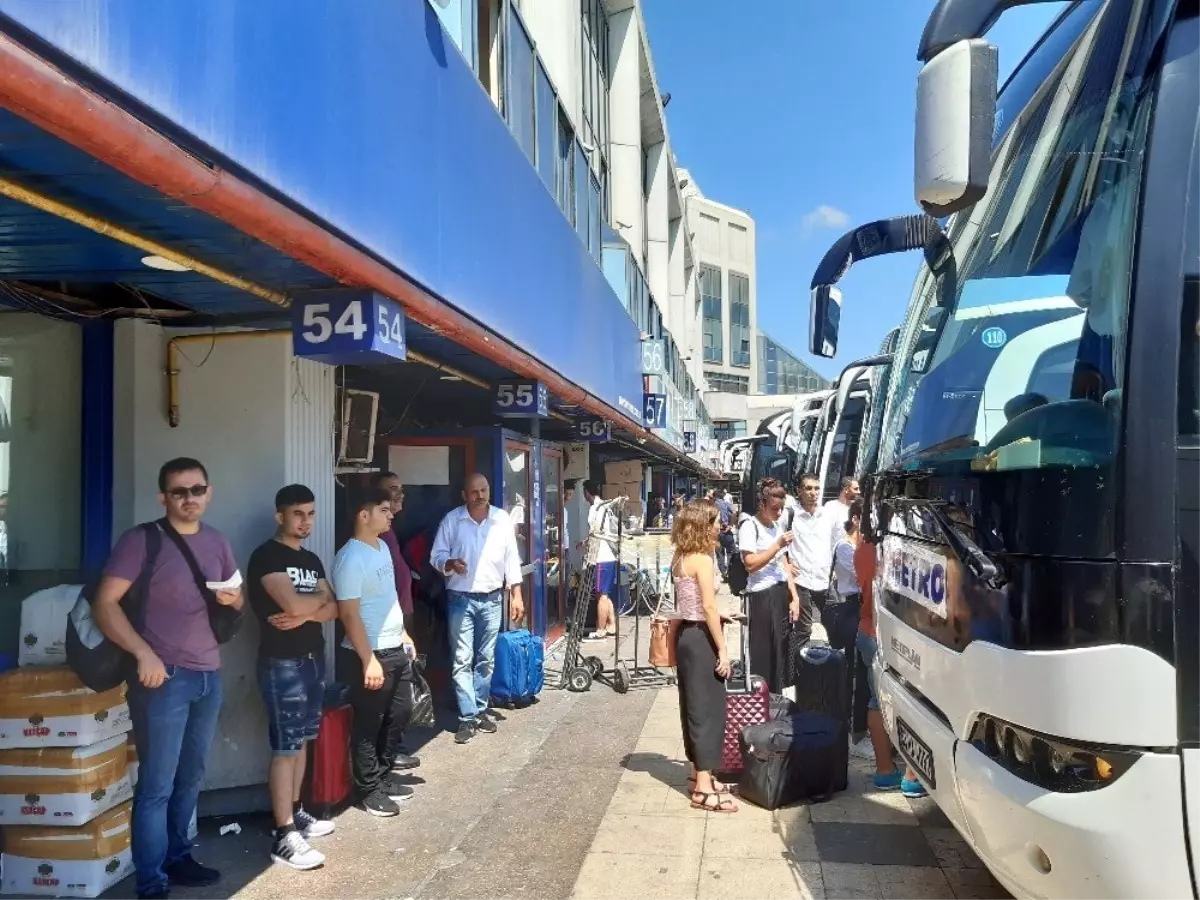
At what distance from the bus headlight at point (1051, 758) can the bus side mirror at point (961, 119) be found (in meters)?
1.55

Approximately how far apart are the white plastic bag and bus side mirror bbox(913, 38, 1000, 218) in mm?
3869

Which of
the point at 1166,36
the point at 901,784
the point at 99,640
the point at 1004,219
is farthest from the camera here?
the point at 901,784

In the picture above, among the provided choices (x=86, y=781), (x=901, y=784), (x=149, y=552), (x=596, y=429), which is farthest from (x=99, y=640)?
(x=596, y=429)

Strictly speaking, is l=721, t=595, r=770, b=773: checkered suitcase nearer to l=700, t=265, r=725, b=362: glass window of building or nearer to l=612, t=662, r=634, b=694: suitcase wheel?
l=612, t=662, r=634, b=694: suitcase wheel

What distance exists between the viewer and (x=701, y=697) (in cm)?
521

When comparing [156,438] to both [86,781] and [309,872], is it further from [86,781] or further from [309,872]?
[309,872]

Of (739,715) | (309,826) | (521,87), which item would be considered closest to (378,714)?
(309,826)

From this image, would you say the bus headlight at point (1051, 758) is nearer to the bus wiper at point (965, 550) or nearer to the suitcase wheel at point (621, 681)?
the bus wiper at point (965, 550)

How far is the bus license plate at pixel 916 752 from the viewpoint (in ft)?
11.1

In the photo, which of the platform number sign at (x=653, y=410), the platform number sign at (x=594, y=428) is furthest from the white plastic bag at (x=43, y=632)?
the platform number sign at (x=653, y=410)

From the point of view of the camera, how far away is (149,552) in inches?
160

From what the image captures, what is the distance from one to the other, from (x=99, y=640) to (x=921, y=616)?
10.6ft

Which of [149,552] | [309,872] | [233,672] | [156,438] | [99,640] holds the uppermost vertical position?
[156,438]

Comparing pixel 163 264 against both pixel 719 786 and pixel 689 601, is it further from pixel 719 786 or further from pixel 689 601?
pixel 719 786
